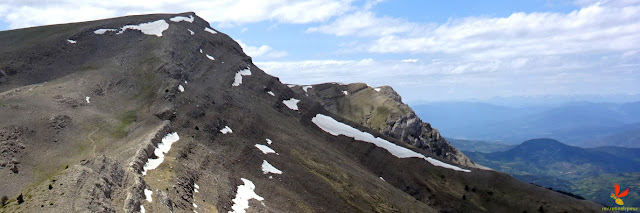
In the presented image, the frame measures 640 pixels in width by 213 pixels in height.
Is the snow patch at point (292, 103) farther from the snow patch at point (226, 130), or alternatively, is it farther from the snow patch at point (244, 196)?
the snow patch at point (244, 196)

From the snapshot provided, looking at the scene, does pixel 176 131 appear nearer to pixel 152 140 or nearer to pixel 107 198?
pixel 152 140

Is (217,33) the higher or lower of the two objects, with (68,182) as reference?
higher

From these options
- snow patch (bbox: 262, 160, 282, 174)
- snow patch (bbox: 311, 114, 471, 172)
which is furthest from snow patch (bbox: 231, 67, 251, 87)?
snow patch (bbox: 262, 160, 282, 174)

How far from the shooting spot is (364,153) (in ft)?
354

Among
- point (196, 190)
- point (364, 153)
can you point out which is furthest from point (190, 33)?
point (196, 190)

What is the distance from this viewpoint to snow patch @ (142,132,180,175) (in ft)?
167

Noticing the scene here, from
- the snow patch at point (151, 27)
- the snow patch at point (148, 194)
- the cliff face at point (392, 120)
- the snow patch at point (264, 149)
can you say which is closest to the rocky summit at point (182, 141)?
the snow patch at point (148, 194)

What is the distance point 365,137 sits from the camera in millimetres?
114750

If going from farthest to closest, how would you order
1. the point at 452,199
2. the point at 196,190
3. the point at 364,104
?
the point at 364,104
the point at 452,199
the point at 196,190

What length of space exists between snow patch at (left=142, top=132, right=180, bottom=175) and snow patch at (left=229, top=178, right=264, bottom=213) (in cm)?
1006

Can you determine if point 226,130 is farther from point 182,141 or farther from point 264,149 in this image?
point 182,141

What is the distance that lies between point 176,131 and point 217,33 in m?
67.1

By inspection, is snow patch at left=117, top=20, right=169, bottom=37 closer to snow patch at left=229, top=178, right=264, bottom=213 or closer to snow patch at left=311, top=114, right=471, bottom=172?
snow patch at left=311, top=114, right=471, bottom=172

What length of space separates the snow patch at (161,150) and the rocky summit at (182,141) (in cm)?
20
